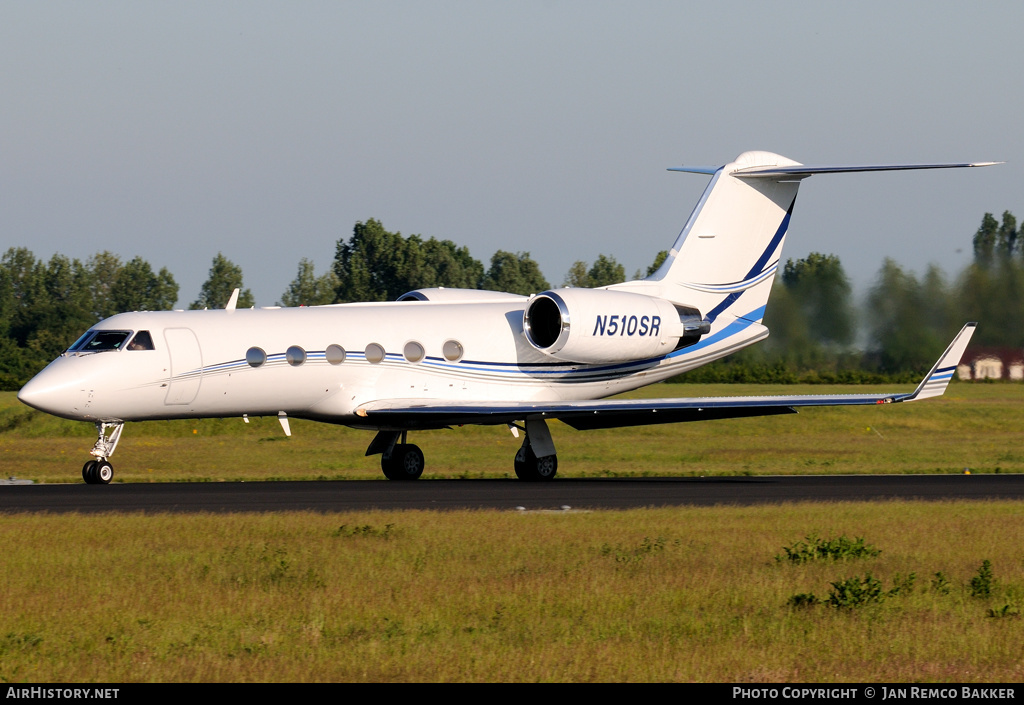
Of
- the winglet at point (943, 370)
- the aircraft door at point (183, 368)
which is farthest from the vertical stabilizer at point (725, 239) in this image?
the aircraft door at point (183, 368)

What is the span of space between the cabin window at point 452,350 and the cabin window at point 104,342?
616 centimetres

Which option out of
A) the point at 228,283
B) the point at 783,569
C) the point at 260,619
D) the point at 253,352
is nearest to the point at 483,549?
the point at 783,569

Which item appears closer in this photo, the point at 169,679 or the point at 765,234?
the point at 169,679

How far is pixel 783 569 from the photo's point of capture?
12867mm

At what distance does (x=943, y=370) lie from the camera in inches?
900

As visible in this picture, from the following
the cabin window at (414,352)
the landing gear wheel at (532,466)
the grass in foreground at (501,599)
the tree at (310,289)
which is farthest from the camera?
the tree at (310,289)

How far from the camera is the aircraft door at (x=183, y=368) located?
2367 centimetres

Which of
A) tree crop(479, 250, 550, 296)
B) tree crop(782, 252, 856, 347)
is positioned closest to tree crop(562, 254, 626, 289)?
tree crop(479, 250, 550, 296)

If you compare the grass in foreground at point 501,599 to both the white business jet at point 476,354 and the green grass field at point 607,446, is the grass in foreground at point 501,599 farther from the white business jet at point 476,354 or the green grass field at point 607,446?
the green grass field at point 607,446

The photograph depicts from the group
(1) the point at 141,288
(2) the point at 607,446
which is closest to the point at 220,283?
(1) the point at 141,288

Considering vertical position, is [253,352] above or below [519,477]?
above

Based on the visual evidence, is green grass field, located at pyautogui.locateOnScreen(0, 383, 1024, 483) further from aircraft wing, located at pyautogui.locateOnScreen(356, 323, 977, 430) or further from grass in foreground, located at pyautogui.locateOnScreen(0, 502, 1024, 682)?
grass in foreground, located at pyautogui.locateOnScreen(0, 502, 1024, 682)

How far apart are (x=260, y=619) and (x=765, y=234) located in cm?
2136
